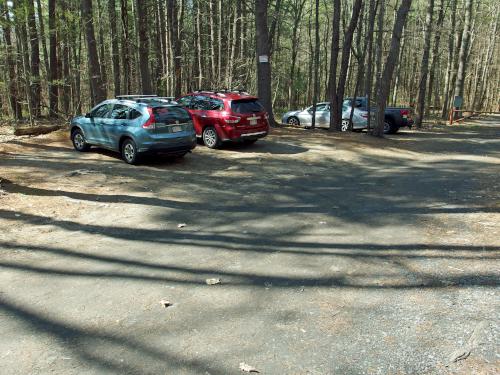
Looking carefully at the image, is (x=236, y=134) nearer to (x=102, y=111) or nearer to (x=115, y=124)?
(x=115, y=124)

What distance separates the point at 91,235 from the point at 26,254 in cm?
95

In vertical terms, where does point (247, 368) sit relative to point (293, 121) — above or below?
below

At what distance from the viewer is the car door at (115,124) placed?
428 inches

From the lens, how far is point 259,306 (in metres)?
4.02

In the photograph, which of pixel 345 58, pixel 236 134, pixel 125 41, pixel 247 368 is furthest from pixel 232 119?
pixel 247 368

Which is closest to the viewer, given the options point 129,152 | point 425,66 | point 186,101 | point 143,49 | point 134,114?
point 134,114

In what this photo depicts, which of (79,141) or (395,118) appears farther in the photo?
(395,118)

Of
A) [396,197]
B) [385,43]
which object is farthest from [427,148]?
[385,43]

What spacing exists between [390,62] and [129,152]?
11.0 meters

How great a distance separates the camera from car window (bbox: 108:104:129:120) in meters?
10.9

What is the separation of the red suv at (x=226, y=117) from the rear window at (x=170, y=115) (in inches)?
75.0

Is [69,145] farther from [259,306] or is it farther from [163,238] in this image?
[259,306]

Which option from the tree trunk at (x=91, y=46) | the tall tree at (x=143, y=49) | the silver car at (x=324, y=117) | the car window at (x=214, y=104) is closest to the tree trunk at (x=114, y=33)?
the tall tree at (x=143, y=49)

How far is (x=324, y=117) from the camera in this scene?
2095 cm
